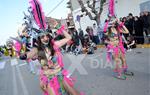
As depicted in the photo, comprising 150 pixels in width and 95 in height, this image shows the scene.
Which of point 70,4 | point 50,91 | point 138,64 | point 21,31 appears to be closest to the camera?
point 50,91

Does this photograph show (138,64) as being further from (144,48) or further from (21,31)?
(21,31)

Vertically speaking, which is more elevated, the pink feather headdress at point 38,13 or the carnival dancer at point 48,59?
the pink feather headdress at point 38,13

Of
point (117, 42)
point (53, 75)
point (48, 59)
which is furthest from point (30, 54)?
point (117, 42)

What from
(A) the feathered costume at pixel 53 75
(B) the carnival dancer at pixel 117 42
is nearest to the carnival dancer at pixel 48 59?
(A) the feathered costume at pixel 53 75

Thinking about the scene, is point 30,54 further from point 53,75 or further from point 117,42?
point 117,42

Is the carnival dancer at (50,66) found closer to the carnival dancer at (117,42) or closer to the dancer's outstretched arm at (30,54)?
the dancer's outstretched arm at (30,54)

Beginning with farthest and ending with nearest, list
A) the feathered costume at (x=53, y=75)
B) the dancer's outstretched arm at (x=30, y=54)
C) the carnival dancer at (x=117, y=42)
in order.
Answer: the carnival dancer at (x=117, y=42) → the dancer's outstretched arm at (x=30, y=54) → the feathered costume at (x=53, y=75)

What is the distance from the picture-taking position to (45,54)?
4988 mm

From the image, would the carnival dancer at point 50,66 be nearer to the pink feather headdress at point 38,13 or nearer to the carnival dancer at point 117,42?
the pink feather headdress at point 38,13

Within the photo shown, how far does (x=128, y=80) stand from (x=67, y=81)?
10.9ft

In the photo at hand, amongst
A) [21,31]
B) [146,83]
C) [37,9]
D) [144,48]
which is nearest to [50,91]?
[37,9]

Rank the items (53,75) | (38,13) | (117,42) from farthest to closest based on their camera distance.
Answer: (117,42)
(38,13)
(53,75)

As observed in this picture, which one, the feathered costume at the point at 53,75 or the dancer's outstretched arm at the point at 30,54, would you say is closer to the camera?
the feathered costume at the point at 53,75

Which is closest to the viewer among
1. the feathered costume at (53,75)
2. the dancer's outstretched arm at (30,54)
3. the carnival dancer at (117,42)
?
the feathered costume at (53,75)
